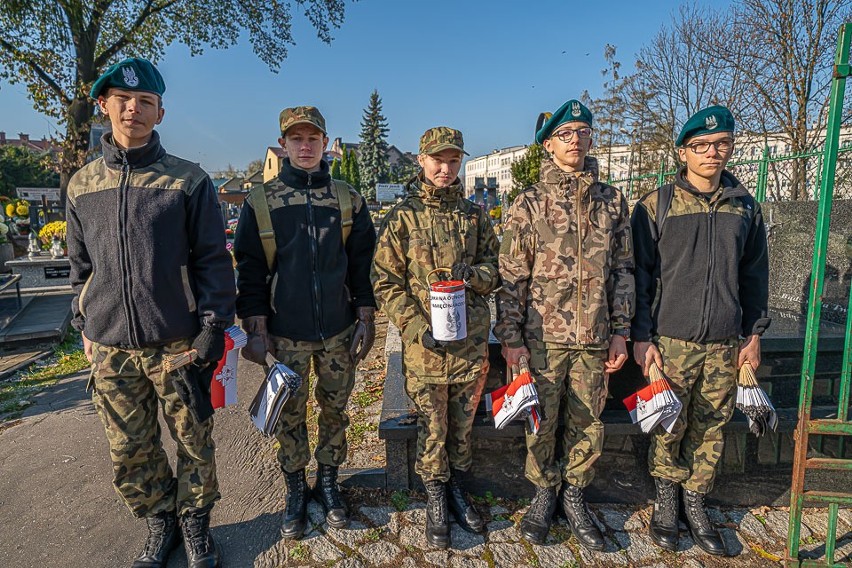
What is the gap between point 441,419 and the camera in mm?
2801

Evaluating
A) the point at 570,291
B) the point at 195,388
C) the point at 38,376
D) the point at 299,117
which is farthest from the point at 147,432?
the point at 38,376

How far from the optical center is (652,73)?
16.2m

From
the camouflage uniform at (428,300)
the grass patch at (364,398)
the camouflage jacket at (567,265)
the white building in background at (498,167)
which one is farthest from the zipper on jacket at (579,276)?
the white building in background at (498,167)

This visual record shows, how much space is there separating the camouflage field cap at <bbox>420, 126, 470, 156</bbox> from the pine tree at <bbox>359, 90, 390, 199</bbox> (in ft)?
170

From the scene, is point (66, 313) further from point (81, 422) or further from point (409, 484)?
point (409, 484)

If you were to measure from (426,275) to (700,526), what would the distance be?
2097mm

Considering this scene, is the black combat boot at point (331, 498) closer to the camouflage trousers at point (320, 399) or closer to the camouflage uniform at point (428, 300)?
the camouflage trousers at point (320, 399)

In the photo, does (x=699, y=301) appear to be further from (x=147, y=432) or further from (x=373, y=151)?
(x=373, y=151)

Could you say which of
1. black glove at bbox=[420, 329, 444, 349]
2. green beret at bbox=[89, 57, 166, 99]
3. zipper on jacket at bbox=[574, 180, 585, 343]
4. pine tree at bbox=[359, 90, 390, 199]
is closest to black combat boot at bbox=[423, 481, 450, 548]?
black glove at bbox=[420, 329, 444, 349]

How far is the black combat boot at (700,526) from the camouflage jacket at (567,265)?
1110mm

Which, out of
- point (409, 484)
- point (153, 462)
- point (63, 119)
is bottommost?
point (409, 484)

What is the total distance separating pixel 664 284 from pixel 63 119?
13.9 m

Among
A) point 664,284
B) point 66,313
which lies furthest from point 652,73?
point 66,313

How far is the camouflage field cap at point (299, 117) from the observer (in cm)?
270
